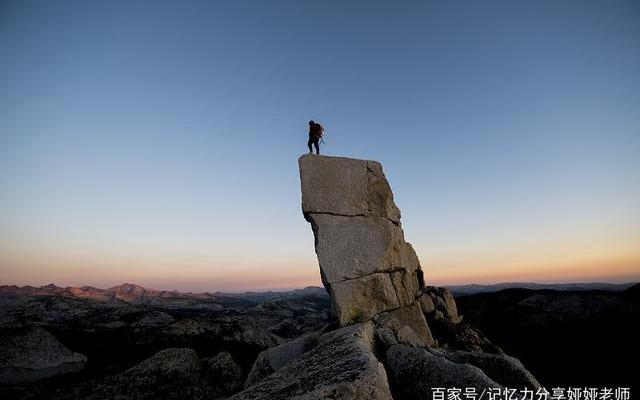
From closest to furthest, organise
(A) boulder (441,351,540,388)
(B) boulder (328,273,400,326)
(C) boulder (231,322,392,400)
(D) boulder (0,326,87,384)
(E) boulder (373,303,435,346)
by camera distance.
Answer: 1. (C) boulder (231,322,392,400)
2. (A) boulder (441,351,540,388)
3. (E) boulder (373,303,435,346)
4. (B) boulder (328,273,400,326)
5. (D) boulder (0,326,87,384)

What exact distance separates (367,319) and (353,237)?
109 inches

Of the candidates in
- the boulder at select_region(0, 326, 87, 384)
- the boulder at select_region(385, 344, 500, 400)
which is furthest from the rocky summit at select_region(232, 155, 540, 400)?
the boulder at select_region(0, 326, 87, 384)

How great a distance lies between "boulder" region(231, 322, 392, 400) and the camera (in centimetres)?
417

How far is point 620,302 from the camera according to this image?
36281 millimetres

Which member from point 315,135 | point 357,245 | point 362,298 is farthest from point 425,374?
point 315,135

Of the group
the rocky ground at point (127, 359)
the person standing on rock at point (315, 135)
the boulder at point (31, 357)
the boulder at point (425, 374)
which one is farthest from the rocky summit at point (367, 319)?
the boulder at point (31, 357)

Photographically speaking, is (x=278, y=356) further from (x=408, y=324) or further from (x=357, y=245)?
(x=408, y=324)

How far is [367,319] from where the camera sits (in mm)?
11070

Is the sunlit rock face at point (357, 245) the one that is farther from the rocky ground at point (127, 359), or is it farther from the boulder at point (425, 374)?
the boulder at point (425, 374)

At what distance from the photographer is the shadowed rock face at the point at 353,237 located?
37.3 ft

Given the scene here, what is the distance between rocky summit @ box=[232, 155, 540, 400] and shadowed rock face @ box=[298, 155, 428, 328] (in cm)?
3

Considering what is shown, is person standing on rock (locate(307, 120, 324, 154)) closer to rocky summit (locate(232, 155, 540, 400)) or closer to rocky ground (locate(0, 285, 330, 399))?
rocky summit (locate(232, 155, 540, 400))

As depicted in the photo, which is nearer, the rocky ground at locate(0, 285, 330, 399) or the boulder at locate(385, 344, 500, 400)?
the boulder at locate(385, 344, 500, 400)

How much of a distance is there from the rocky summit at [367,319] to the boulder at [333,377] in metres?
0.03
